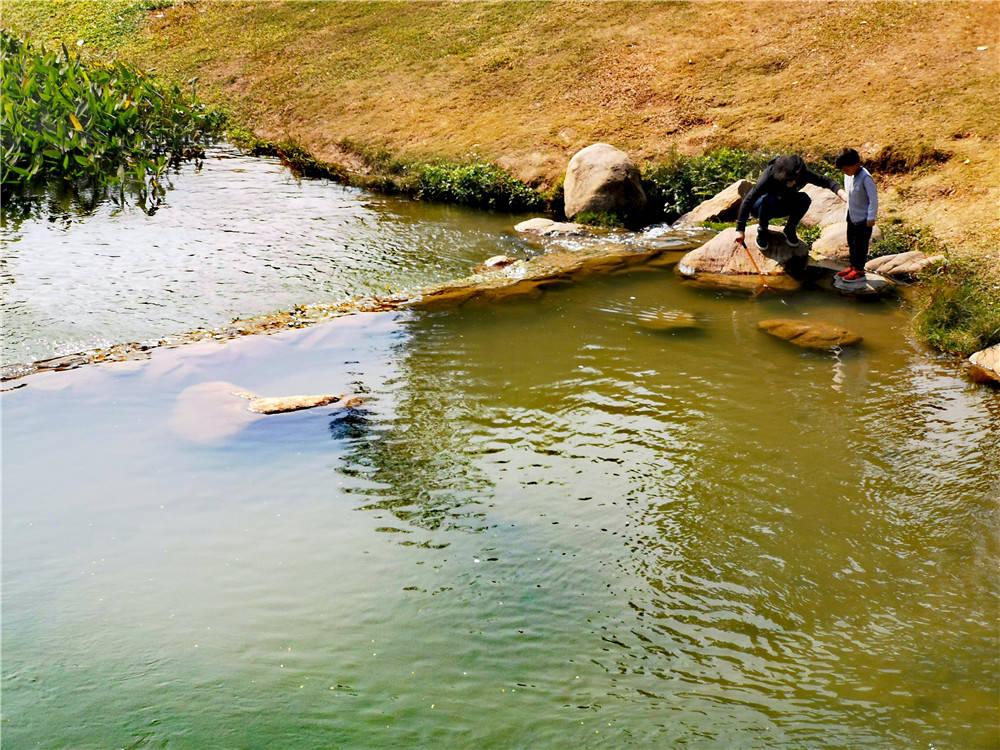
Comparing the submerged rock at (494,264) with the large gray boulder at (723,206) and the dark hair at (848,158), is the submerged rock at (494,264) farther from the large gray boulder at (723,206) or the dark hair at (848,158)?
the dark hair at (848,158)

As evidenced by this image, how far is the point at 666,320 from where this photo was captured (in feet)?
33.8

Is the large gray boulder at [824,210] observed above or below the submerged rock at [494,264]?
above

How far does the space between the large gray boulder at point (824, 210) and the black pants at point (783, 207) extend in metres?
1.17

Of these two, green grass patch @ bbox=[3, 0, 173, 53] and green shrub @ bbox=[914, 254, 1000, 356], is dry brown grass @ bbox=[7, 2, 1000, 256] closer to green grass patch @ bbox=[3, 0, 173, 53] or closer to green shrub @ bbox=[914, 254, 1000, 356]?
green shrub @ bbox=[914, 254, 1000, 356]

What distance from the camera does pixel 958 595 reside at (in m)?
5.23

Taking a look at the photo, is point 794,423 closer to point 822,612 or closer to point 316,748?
point 822,612

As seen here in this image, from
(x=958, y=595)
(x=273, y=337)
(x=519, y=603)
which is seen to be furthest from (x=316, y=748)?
(x=273, y=337)

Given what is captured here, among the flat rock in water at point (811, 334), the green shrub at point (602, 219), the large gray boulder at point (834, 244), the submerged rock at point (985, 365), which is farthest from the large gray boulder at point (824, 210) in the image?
the submerged rock at point (985, 365)

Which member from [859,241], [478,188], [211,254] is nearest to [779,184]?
[859,241]

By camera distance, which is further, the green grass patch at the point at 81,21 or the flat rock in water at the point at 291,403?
the green grass patch at the point at 81,21

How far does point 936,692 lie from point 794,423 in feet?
11.0

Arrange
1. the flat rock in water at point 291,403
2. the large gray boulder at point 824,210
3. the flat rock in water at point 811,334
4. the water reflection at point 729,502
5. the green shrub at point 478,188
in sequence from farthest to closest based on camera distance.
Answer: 1. the green shrub at point 478,188
2. the large gray boulder at point 824,210
3. the flat rock in water at point 811,334
4. the flat rock in water at point 291,403
5. the water reflection at point 729,502

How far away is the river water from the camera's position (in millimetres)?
4324

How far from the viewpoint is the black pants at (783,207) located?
1146 centimetres
